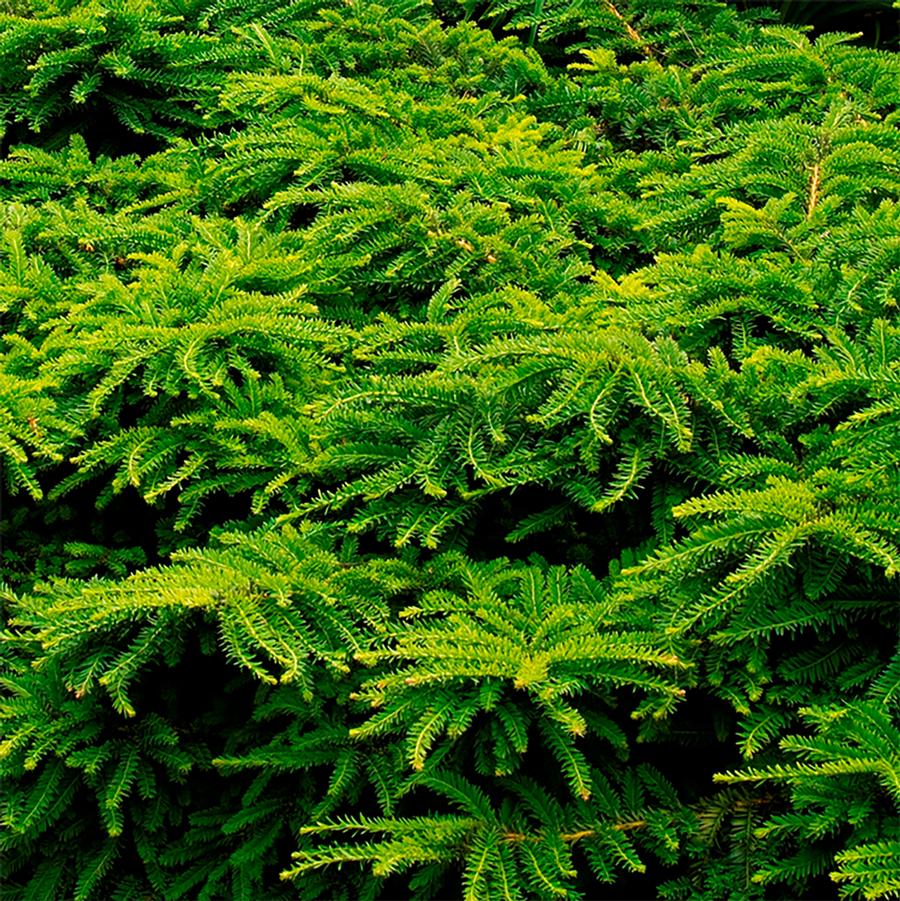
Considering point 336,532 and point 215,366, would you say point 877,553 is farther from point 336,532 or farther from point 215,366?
point 215,366

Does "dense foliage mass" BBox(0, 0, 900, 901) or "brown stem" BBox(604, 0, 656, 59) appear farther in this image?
"brown stem" BBox(604, 0, 656, 59)

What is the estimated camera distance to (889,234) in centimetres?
222

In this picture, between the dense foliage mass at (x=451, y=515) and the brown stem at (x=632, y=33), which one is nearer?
the dense foliage mass at (x=451, y=515)

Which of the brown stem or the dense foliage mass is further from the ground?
the brown stem

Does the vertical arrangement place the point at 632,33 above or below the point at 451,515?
above

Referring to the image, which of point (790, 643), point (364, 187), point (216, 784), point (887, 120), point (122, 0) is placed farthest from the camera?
point (122, 0)

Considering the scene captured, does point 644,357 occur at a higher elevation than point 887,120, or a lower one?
lower

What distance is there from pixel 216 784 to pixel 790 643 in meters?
1.24

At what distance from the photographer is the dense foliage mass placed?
5.34ft

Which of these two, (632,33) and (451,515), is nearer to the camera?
(451,515)

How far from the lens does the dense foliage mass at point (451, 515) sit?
1.63 m

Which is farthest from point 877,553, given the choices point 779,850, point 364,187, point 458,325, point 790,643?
point 364,187

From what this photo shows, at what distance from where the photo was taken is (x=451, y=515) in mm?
1925

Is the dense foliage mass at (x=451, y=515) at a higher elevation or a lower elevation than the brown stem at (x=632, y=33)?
lower
